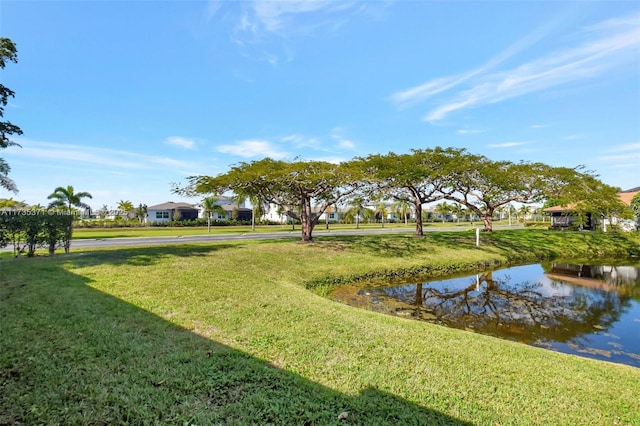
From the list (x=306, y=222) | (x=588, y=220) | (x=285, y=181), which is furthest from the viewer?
(x=588, y=220)

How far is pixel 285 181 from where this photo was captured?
1936 centimetres

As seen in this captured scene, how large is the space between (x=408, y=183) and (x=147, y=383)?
2282cm

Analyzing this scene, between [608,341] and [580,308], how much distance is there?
3.81 m

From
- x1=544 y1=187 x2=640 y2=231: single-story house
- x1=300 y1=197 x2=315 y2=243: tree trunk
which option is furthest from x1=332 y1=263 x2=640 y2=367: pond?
x1=544 y1=187 x2=640 y2=231: single-story house

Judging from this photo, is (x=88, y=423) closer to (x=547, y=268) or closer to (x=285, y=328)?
(x=285, y=328)

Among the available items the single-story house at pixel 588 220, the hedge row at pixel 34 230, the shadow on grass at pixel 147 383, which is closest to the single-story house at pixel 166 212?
the hedge row at pixel 34 230

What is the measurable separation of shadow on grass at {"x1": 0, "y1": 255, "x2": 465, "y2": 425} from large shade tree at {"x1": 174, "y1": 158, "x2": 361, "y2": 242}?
1300cm

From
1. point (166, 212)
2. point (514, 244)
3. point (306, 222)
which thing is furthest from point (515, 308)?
point (166, 212)

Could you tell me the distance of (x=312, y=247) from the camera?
18766 millimetres

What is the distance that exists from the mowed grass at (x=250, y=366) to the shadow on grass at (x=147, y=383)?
0.02m

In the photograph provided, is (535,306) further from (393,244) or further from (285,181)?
(285,181)

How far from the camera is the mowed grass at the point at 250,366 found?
3773mm

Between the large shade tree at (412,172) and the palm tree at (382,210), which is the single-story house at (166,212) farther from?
the large shade tree at (412,172)

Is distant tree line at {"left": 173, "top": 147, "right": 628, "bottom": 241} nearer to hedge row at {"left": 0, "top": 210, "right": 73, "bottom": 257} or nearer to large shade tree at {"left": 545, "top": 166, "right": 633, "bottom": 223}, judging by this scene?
large shade tree at {"left": 545, "top": 166, "right": 633, "bottom": 223}
